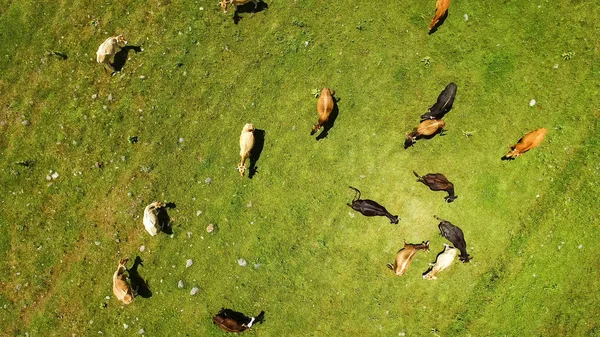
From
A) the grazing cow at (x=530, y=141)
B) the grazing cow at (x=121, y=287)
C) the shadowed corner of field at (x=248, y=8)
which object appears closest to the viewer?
the grazing cow at (x=530, y=141)

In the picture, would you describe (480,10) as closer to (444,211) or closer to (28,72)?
(444,211)

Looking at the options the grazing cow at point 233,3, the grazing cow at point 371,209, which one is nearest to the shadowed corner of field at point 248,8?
the grazing cow at point 233,3

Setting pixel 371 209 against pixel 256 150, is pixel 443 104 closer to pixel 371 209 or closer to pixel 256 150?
pixel 371 209

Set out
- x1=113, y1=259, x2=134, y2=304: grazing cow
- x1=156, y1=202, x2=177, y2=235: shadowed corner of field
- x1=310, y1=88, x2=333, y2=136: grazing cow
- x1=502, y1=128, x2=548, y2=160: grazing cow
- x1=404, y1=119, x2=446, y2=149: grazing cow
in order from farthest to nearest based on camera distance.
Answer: x1=156, y1=202, x2=177, y2=235: shadowed corner of field → x1=113, y1=259, x2=134, y2=304: grazing cow → x1=310, y1=88, x2=333, y2=136: grazing cow → x1=404, y1=119, x2=446, y2=149: grazing cow → x1=502, y1=128, x2=548, y2=160: grazing cow

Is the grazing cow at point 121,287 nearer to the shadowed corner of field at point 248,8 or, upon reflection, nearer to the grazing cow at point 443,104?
the shadowed corner of field at point 248,8

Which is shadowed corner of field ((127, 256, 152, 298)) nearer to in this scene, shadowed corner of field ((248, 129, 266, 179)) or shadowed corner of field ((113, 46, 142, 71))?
shadowed corner of field ((248, 129, 266, 179))

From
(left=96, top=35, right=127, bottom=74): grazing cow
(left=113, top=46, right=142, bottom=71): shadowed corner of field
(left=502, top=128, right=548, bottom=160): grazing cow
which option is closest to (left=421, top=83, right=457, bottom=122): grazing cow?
(left=502, top=128, right=548, bottom=160): grazing cow

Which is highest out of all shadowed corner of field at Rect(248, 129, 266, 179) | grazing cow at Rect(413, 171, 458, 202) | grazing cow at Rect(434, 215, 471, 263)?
shadowed corner of field at Rect(248, 129, 266, 179)

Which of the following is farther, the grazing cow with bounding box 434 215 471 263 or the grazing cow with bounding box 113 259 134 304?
the grazing cow with bounding box 113 259 134 304

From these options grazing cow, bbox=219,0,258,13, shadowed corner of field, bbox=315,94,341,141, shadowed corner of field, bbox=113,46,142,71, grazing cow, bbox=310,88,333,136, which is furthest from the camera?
shadowed corner of field, bbox=113,46,142,71
